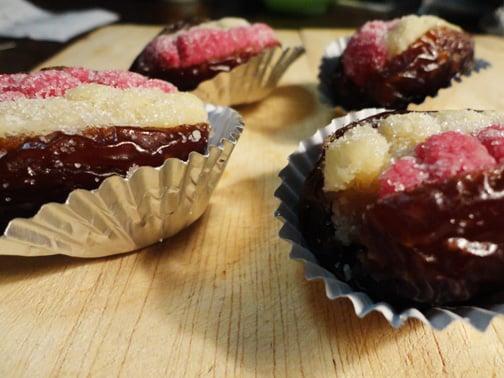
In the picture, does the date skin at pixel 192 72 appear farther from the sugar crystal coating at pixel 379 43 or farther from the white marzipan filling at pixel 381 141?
the white marzipan filling at pixel 381 141

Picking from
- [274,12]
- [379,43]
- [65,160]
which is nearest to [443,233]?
[65,160]

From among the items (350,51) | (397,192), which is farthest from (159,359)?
(350,51)

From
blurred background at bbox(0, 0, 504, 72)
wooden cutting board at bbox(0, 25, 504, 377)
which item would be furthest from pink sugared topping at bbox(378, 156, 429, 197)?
blurred background at bbox(0, 0, 504, 72)

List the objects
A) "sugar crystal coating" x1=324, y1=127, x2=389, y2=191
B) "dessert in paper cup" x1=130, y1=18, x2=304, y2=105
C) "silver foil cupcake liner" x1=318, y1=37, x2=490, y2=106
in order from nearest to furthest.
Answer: "sugar crystal coating" x1=324, y1=127, x2=389, y2=191, "dessert in paper cup" x1=130, y1=18, x2=304, y2=105, "silver foil cupcake liner" x1=318, y1=37, x2=490, y2=106

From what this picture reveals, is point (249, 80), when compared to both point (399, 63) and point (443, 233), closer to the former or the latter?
point (399, 63)

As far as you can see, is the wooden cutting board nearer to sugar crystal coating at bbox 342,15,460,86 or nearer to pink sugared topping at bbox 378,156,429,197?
pink sugared topping at bbox 378,156,429,197

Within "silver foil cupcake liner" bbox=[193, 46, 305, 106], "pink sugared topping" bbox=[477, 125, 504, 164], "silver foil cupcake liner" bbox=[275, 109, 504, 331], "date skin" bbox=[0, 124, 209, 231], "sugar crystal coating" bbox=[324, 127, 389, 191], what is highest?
"pink sugared topping" bbox=[477, 125, 504, 164]

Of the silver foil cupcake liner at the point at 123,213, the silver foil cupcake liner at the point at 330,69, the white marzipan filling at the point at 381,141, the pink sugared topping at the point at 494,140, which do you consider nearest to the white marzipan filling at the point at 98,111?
the silver foil cupcake liner at the point at 123,213

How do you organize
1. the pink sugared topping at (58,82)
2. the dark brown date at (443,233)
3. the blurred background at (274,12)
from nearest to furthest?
the dark brown date at (443,233) → the pink sugared topping at (58,82) → the blurred background at (274,12)
